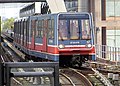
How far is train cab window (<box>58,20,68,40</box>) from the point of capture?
55.2 ft

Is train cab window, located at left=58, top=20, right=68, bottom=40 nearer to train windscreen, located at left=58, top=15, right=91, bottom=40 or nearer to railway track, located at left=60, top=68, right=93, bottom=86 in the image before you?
train windscreen, located at left=58, top=15, right=91, bottom=40

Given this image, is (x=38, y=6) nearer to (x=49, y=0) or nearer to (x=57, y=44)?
(x=49, y=0)

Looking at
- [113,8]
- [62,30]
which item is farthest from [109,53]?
[113,8]

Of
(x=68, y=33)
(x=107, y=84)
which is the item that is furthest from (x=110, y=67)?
(x=107, y=84)

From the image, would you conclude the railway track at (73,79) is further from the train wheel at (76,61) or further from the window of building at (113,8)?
the window of building at (113,8)

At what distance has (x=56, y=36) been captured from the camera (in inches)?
658

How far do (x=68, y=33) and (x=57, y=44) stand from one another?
684mm

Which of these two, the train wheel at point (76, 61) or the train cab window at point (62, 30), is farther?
the train wheel at point (76, 61)

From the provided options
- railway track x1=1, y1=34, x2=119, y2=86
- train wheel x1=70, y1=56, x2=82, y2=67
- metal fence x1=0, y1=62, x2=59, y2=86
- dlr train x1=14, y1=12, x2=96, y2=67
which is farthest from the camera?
train wheel x1=70, y1=56, x2=82, y2=67

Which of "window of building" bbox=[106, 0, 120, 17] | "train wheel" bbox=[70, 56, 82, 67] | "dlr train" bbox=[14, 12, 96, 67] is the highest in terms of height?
"window of building" bbox=[106, 0, 120, 17]

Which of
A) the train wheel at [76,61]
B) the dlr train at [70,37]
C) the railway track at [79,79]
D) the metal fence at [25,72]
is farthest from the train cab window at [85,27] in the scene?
the metal fence at [25,72]

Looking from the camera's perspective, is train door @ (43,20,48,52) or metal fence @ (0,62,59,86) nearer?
metal fence @ (0,62,59,86)

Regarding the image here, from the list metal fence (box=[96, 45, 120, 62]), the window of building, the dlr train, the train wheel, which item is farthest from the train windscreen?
the window of building

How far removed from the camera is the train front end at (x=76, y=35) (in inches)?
666
